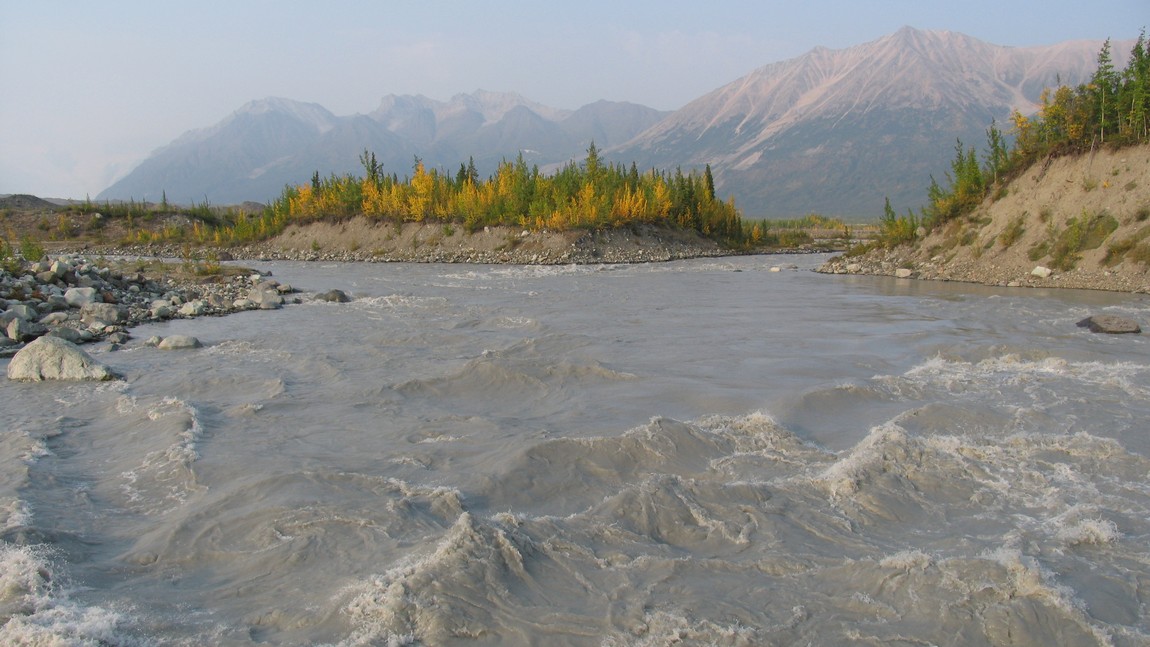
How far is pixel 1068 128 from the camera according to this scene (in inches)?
1088

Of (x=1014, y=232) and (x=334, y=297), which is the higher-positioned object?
(x=1014, y=232)

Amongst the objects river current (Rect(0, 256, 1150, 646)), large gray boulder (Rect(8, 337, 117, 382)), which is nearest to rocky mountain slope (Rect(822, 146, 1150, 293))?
river current (Rect(0, 256, 1150, 646))

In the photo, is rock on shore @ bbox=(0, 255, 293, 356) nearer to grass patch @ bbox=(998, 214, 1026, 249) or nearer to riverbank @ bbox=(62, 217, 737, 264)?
riverbank @ bbox=(62, 217, 737, 264)

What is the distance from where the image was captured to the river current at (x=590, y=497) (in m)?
5.00

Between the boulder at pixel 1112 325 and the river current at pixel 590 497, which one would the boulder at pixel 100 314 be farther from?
the boulder at pixel 1112 325

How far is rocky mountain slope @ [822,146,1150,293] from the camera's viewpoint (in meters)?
23.5

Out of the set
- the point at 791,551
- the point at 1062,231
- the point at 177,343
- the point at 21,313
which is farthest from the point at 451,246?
the point at 791,551

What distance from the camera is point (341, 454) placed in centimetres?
866

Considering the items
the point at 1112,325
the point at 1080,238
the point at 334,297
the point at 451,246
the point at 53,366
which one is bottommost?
the point at 1112,325

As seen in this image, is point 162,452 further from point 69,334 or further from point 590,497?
point 69,334

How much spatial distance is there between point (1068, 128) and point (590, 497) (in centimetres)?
2955

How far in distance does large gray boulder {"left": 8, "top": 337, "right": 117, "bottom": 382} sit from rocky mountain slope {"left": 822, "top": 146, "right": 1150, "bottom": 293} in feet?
90.5

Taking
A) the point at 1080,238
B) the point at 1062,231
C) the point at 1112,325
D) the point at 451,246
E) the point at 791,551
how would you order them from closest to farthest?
the point at 791,551 → the point at 1112,325 → the point at 1080,238 → the point at 1062,231 → the point at 451,246

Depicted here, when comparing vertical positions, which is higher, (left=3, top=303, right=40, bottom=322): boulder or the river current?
(left=3, top=303, right=40, bottom=322): boulder
